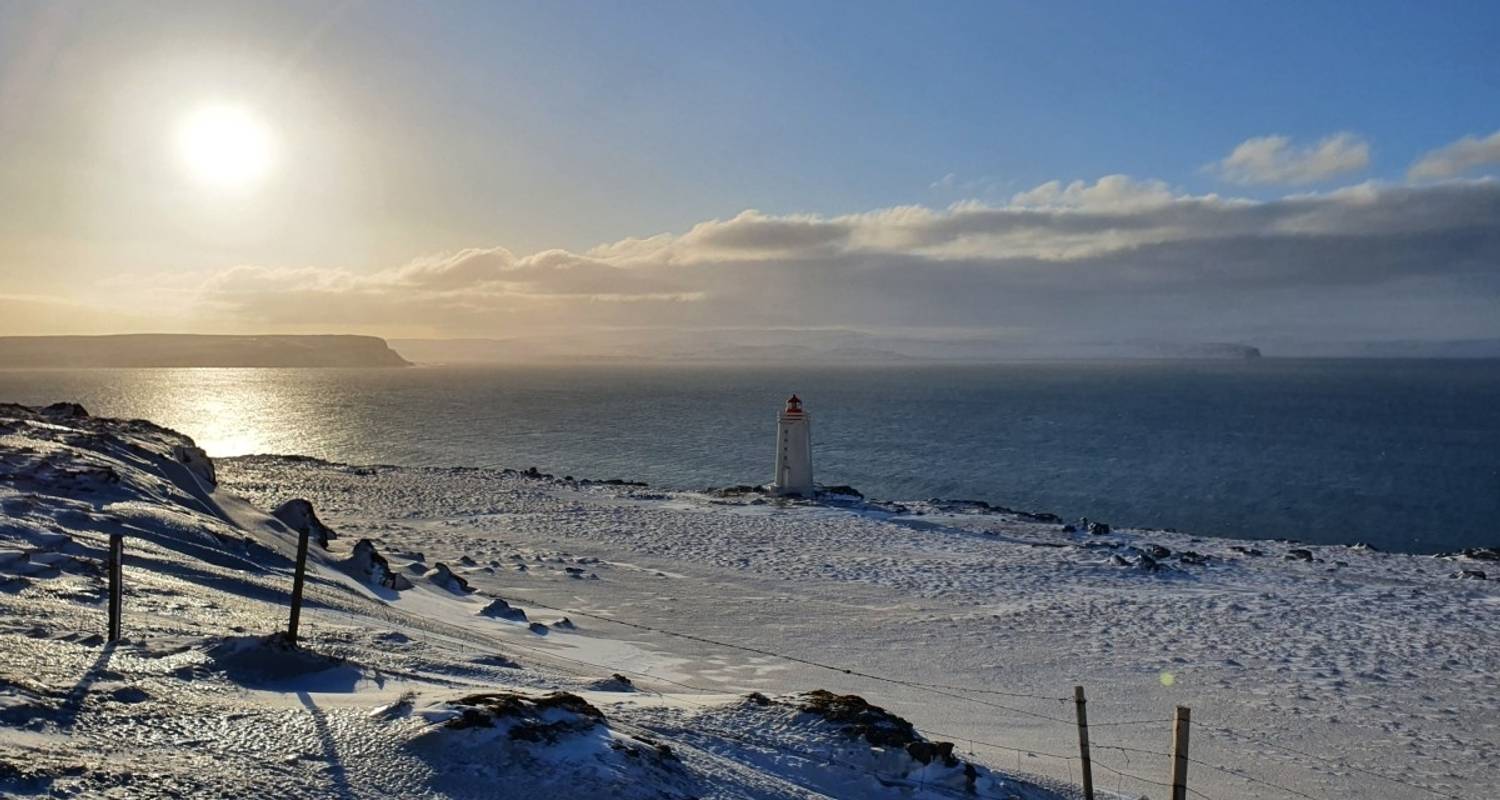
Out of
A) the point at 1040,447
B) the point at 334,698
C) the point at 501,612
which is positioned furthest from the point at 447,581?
the point at 1040,447

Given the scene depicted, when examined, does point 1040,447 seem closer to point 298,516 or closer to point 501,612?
point 298,516

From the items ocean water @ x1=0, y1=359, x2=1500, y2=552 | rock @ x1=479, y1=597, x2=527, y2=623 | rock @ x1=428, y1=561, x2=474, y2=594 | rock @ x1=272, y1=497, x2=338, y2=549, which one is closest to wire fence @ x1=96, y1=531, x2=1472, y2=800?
rock @ x1=479, y1=597, x2=527, y2=623

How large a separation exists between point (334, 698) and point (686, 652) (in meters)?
7.06

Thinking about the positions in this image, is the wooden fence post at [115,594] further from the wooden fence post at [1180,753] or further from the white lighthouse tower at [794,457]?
the white lighthouse tower at [794,457]

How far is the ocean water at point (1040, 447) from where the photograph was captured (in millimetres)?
38500

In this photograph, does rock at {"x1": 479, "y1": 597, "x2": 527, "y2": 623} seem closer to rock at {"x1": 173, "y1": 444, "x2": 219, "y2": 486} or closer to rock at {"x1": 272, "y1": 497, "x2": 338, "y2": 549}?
rock at {"x1": 272, "y1": 497, "x2": 338, "y2": 549}

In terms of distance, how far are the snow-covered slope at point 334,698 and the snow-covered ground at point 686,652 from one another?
0.03m

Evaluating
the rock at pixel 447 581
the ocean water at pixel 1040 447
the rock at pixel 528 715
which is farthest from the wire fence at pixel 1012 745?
the ocean water at pixel 1040 447

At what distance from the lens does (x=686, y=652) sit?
13539mm

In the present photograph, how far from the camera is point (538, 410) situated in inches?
3615

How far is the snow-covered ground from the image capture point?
5.99 m

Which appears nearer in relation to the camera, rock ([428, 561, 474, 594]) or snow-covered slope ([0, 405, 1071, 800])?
snow-covered slope ([0, 405, 1071, 800])

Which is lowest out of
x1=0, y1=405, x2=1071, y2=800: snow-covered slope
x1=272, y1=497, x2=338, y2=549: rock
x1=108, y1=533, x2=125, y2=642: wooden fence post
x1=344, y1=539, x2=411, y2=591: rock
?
x1=344, y1=539, x2=411, y2=591: rock

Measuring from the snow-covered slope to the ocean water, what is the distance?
30.4 m
